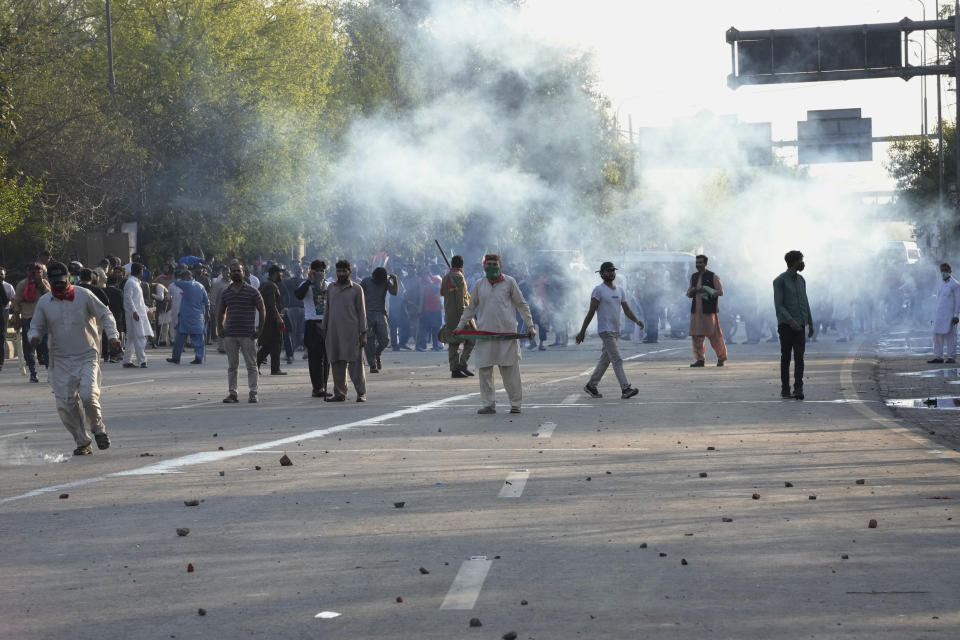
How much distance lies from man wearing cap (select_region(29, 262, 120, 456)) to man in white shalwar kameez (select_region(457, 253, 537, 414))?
439cm

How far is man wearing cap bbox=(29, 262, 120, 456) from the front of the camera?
40.1ft

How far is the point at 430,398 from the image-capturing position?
1797 centimetres

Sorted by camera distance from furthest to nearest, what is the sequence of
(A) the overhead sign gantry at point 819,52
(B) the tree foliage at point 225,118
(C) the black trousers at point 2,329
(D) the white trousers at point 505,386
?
(B) the tree foliage at point 225,118
(A) the overhead sign gantry at point 819,52
(C) the black trousers at point 2,329
(D) the white trousers at point 505,386

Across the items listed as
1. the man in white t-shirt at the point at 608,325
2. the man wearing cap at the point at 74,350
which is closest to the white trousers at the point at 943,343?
the man in white t-shirt at the point at 608,325

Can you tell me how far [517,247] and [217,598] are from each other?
4366cm

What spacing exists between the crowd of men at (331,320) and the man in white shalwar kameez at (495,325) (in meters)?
0.02

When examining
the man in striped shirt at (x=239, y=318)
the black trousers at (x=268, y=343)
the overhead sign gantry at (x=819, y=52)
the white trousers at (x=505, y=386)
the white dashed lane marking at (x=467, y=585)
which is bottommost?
the white dashed lane marking at (x=467, y=585)

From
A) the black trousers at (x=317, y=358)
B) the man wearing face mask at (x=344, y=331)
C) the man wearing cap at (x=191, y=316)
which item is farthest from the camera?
the man wearing cap at (x=191, y=316)

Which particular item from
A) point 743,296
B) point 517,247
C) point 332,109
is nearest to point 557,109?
point 517,247

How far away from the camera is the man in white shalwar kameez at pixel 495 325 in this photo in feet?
51.5

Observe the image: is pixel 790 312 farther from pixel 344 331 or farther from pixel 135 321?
pixel 135 321

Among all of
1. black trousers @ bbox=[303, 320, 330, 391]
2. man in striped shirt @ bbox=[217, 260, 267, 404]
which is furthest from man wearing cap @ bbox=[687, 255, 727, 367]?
man in striped shirt @ bbox=[217, 260, 267, 404]

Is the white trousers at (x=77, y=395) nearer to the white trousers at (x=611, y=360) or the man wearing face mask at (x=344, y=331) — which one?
the man wearing face mask at (x=344, y=331)

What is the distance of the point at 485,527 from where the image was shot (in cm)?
802
